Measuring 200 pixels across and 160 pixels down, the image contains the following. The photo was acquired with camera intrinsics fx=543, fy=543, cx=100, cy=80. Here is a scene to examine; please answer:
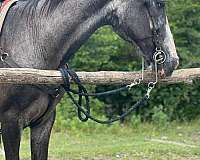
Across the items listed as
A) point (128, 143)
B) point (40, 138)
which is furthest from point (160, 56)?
point (128, 143)

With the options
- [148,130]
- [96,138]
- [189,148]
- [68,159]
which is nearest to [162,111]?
[148,130]

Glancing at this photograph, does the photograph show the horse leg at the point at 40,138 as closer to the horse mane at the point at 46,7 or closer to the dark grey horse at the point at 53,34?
the dark grey horse at the point at 53,34

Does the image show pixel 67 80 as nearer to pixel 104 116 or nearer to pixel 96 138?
pixel 96 138

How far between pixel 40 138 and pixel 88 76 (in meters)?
0.75

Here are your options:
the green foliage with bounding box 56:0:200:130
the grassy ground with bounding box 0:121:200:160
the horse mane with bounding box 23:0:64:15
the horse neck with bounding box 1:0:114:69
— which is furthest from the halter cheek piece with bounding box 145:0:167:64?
the green foliage with bounding box 56:0:200:130

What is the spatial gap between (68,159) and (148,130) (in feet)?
11.3

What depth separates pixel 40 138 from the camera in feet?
14.5

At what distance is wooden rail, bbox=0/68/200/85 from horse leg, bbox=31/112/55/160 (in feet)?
1.93

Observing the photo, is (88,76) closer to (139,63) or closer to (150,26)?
(150,26)

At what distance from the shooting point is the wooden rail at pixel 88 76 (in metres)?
3.71

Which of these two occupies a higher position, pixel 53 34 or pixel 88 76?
pixel 53 34

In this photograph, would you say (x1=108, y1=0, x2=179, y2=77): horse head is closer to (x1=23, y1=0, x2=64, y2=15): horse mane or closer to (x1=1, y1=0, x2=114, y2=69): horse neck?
(x1=1, y1=0, x2=114, y2=69): horse neck

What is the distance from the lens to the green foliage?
1077 cm

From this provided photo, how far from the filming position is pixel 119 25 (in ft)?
13.2
